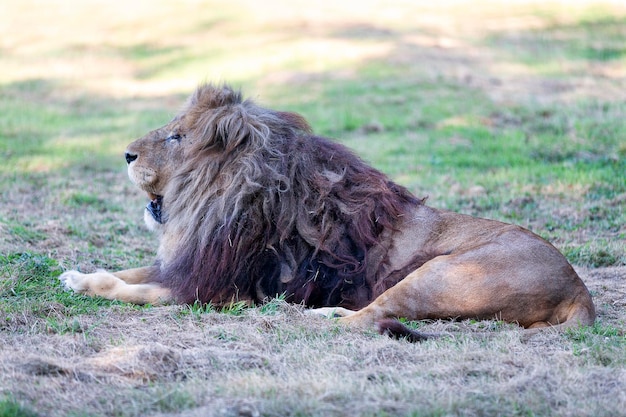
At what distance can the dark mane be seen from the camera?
500cm

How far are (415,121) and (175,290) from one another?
724 cm

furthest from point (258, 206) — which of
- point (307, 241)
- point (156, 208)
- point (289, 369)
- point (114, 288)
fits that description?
point (289, 369)

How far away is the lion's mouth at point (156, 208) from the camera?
18.0 ft

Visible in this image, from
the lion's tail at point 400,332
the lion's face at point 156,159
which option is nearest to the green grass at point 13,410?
the lion's tail at point 400,332

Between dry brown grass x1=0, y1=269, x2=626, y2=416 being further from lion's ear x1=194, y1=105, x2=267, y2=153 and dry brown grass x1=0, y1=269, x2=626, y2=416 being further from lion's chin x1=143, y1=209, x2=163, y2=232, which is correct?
lion's ear x1=194, y1=105, x2=267, y2=153

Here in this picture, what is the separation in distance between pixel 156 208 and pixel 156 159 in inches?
11.8

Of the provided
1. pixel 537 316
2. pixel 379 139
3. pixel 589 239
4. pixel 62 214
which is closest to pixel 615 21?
pixel 379 139

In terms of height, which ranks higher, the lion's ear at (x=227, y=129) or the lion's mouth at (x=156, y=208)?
the lion's ear at (x=227, y=129)

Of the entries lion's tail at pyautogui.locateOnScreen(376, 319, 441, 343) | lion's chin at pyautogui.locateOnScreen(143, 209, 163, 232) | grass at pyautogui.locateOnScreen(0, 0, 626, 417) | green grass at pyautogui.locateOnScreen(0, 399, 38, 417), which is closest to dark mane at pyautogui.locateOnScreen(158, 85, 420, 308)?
lion's chin at pyautogui.locateOnScreen(143, 209, 163, 232)

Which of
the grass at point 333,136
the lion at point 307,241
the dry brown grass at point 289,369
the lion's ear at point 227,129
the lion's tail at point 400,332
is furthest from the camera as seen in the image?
the lion's ear at point 227,129

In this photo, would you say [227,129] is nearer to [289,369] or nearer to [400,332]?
→ [400,332]

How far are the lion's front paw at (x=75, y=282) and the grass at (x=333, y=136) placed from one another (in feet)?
0.40

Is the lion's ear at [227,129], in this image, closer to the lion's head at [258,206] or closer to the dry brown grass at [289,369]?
the lion's head at [258,206]

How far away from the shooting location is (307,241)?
5043 mm
